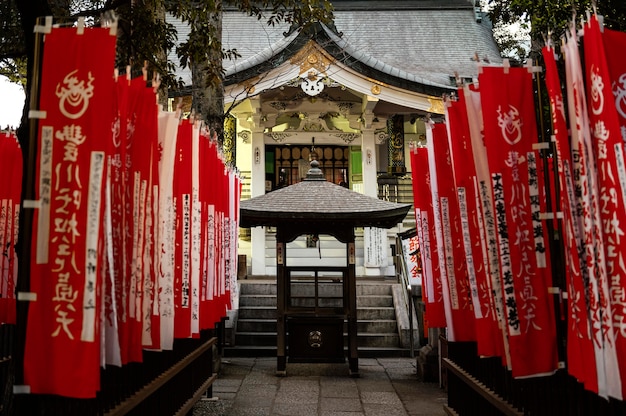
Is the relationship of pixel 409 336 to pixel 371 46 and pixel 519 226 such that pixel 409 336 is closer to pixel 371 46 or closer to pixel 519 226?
pixel 519 226

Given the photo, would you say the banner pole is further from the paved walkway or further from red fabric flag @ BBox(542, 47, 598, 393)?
the paved walkway

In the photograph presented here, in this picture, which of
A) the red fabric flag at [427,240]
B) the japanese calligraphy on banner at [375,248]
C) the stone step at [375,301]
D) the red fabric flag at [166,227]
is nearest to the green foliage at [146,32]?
the red fabric flag at [166,227]

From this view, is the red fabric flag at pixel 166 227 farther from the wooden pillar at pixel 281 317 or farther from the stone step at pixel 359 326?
the stone step at pixel 359 326

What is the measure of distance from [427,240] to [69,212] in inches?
175

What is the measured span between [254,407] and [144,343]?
12.0 ft

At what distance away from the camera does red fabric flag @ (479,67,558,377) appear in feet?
11.7

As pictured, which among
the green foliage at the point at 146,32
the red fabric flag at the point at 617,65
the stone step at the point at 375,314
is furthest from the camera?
the stone step at the point at 375,314

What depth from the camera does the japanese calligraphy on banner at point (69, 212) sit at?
2965 mm

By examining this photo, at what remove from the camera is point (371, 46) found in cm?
1941

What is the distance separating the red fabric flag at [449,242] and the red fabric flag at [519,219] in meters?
1.35

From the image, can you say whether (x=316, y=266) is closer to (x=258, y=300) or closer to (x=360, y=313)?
(x=360, y=313)

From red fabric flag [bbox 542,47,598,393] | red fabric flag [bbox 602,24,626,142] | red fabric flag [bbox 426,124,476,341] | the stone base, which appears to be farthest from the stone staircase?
red fabric flag [bbox 602,24,626,142]

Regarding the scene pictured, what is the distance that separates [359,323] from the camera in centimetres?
1197

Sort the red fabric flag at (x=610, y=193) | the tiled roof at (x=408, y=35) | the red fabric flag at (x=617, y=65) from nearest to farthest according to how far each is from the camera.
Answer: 1. the red fabric flag at (x=610, y=193)
2. the red fabric flag at (x=617, y=65)
3. the tiled roof at (x=408, y=35)
